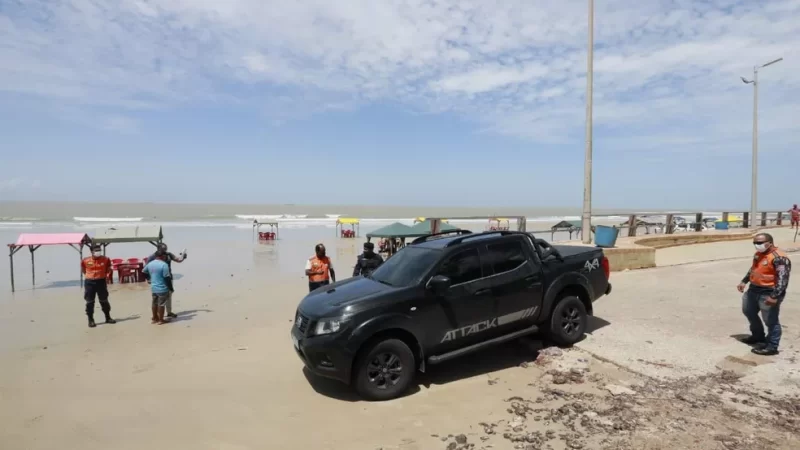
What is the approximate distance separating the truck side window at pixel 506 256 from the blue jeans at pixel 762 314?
9.32ft

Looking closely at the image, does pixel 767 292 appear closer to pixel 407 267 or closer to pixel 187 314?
pixel 407 267

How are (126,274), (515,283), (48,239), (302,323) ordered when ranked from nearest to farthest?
(302,323) < (515,283) < (48,239) < (126,274)

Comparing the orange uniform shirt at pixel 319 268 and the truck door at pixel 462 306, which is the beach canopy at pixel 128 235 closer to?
the orange uniform shirt at pixel 319 268

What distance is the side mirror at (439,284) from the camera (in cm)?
530

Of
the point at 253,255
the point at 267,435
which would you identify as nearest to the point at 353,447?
the point at 267,435

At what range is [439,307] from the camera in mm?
5457

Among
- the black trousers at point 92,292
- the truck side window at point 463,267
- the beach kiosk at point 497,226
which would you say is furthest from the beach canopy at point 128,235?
the truck side window at point 463,267

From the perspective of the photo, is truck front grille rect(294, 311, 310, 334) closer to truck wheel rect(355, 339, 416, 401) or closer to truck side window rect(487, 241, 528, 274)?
truck wheel rect(355, 339, 416, 401)

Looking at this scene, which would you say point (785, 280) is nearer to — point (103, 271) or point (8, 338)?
point (103, 271)

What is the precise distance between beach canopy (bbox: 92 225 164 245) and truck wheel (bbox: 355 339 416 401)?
14.4 meters

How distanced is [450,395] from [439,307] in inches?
37.4

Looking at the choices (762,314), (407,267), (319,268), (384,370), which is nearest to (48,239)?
(319,268)

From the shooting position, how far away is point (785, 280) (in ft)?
18.7

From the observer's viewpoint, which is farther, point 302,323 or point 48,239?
point 48,239
